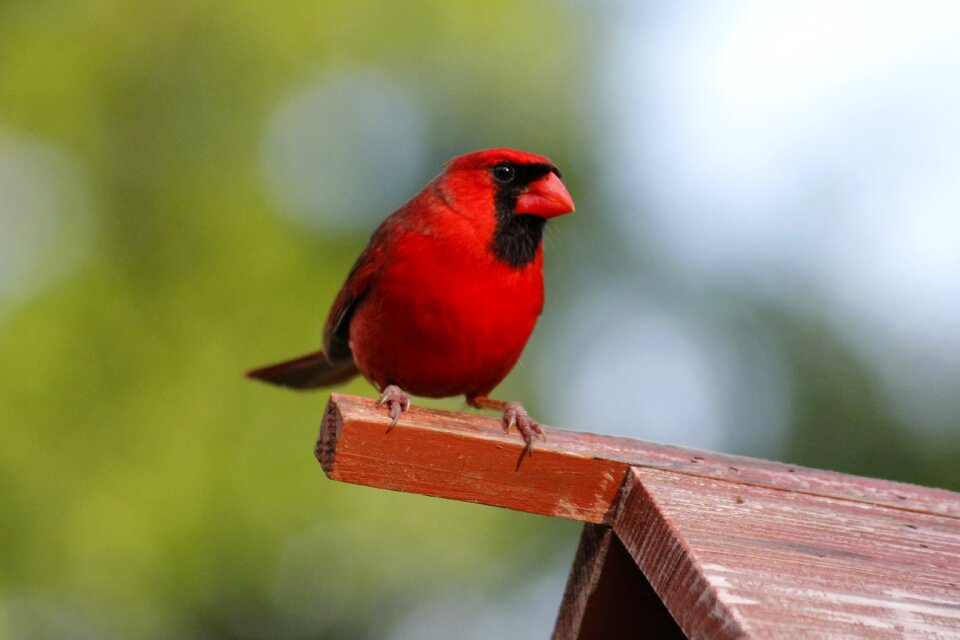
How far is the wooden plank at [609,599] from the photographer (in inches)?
83.0

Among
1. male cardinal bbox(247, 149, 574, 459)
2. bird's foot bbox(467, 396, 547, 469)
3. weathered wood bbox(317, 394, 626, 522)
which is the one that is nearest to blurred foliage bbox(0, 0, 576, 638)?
male cardinal bbox(247, 149, 574, 459)

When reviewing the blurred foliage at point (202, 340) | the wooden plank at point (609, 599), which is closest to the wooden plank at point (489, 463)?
the wooden plank at point (609, 599)

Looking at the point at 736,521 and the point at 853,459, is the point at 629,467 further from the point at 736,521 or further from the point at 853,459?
the point at 853,459

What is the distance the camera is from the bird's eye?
3209 mm

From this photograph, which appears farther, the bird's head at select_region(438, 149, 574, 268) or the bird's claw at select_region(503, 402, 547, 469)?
the bird's head at select_region(438, 149, 574, 268)

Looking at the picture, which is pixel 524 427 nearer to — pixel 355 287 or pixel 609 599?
pixel 609 599

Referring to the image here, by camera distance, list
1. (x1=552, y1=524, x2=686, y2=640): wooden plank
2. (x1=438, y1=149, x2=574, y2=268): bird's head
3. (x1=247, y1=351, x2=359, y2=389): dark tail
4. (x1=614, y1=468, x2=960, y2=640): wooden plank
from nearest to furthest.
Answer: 1. (x1=614, y1=468, x2=960, y2=640): wooden plank
2. (x1=552, y1=524, x2=686, y2=640): wooden plank
3. (x1=438, y1=149, x2=574, y2=268): bird's head
4. (x1=247, y1=351, x2=359, y2=389): dark tail

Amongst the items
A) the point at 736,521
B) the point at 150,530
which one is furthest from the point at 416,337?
the point at 150,530

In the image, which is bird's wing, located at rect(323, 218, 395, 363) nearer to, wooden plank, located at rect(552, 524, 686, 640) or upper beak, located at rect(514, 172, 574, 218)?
upper beak, located at rect(514, 172, 574, 218)

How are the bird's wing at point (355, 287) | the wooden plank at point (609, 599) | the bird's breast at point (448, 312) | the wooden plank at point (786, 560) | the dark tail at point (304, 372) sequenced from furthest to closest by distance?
1. the dark tail at point (304, 372)
2. the bird's wing at point (355, 287)
3. the bird's breast at point (448, 312)
4. the wooden plank at point (609, 599)
5. the wooden plank at point (786, 560)

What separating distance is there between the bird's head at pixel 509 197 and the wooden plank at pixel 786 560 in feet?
3.90

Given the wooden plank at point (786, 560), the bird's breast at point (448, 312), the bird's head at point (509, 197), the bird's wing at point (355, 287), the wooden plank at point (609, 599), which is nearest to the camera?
the wooden plank at point (786, 560)

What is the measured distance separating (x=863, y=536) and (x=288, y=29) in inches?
182

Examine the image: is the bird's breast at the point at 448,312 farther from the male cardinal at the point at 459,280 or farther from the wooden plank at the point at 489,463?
the wooden plank at the point at 489,463
